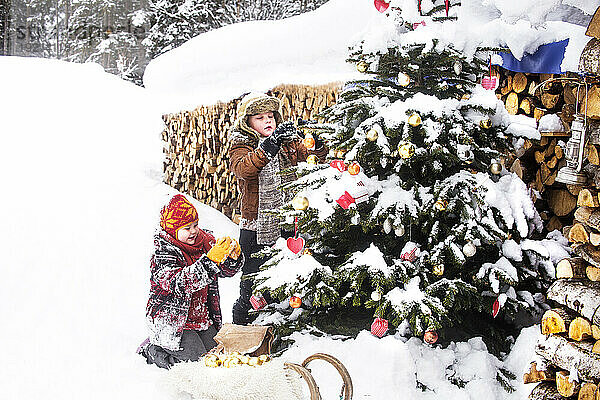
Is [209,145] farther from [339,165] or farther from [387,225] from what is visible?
[387,225]

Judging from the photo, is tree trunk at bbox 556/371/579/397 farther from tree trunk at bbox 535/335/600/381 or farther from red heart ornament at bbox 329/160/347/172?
red heart ornament at bbox 329/160/347/172

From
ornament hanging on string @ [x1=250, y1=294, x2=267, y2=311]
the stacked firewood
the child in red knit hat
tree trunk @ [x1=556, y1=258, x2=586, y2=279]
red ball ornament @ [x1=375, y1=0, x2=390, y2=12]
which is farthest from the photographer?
the stacked firewood

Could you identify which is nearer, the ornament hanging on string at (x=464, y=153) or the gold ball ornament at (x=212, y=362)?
the gold ball ornament at (x=212, y=362)

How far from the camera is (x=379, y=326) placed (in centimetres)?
267

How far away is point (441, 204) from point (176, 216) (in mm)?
1194

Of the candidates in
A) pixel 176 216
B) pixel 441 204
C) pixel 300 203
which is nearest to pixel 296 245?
pixel 300 203

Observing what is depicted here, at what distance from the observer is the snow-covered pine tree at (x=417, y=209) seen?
266 centimetres

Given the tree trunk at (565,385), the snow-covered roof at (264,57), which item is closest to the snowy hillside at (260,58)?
the snow-covered roof at (264,57)

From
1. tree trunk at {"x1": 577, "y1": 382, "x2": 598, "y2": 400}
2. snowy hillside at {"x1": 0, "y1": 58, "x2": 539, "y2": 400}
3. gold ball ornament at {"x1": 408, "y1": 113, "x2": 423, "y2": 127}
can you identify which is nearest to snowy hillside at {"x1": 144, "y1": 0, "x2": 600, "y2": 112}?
snowy hillside at {"x1": 0, "y1": 58, "x2": 539, "y2": 400}

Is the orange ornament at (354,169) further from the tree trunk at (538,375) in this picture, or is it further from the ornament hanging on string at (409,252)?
the tree trunk at (538,375)

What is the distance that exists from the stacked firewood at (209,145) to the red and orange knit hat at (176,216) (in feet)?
9.05

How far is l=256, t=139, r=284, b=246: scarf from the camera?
3.55m

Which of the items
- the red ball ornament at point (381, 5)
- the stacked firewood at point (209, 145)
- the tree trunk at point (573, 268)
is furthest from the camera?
the stacked firewood at point (209, 145)

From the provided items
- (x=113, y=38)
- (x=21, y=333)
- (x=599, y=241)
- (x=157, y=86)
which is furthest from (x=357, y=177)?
(x=113, y=38)
